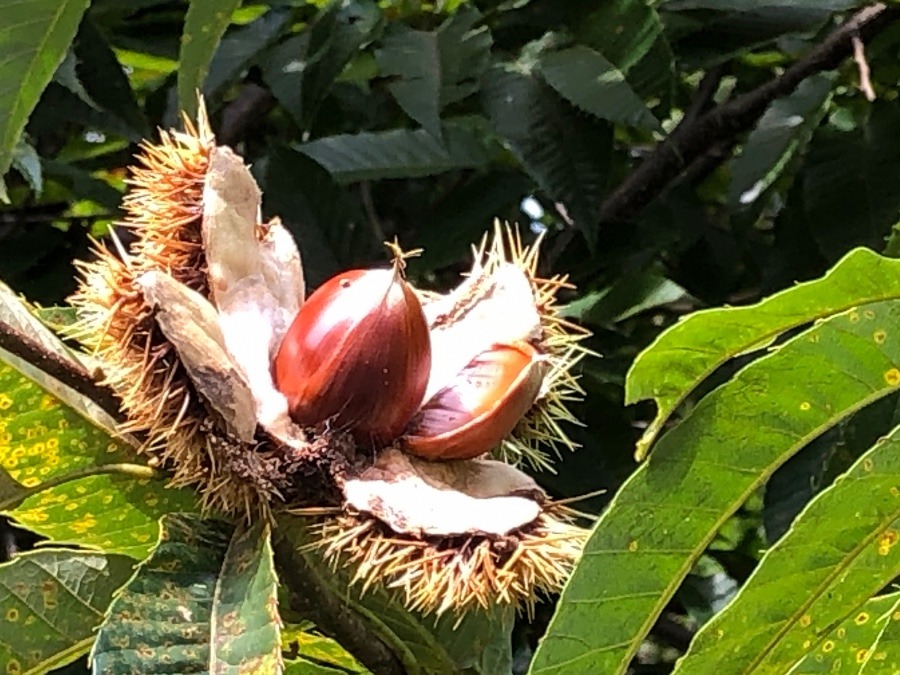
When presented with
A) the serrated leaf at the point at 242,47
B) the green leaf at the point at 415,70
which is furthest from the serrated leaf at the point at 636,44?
the serrated leaf at the point at 242,47

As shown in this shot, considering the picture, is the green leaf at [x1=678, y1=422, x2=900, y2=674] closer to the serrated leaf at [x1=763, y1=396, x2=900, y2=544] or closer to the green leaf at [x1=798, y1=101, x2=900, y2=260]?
the serrated leaf at [x1=763, y1=396, x2=900, y2=544]

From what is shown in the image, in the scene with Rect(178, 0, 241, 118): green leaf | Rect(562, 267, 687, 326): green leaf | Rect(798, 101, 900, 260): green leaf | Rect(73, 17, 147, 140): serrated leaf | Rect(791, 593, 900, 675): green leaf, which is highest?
Rect(178, 0, 241, 118): green leaf

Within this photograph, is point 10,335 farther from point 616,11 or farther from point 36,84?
point 616,11

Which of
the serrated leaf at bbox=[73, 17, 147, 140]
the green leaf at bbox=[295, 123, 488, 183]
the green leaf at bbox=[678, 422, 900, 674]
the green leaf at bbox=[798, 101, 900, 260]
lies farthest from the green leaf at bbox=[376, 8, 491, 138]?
the green leaf at bbox=[678, 422, 900, 674]

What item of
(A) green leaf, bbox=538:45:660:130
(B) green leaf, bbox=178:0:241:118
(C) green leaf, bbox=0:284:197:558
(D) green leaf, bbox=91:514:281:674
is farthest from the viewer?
(A) green leaf, bbox=538:45:660:130

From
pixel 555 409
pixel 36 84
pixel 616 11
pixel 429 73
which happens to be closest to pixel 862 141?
pixel 616 11

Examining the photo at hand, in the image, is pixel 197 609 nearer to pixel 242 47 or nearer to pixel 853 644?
pixel 853 644
